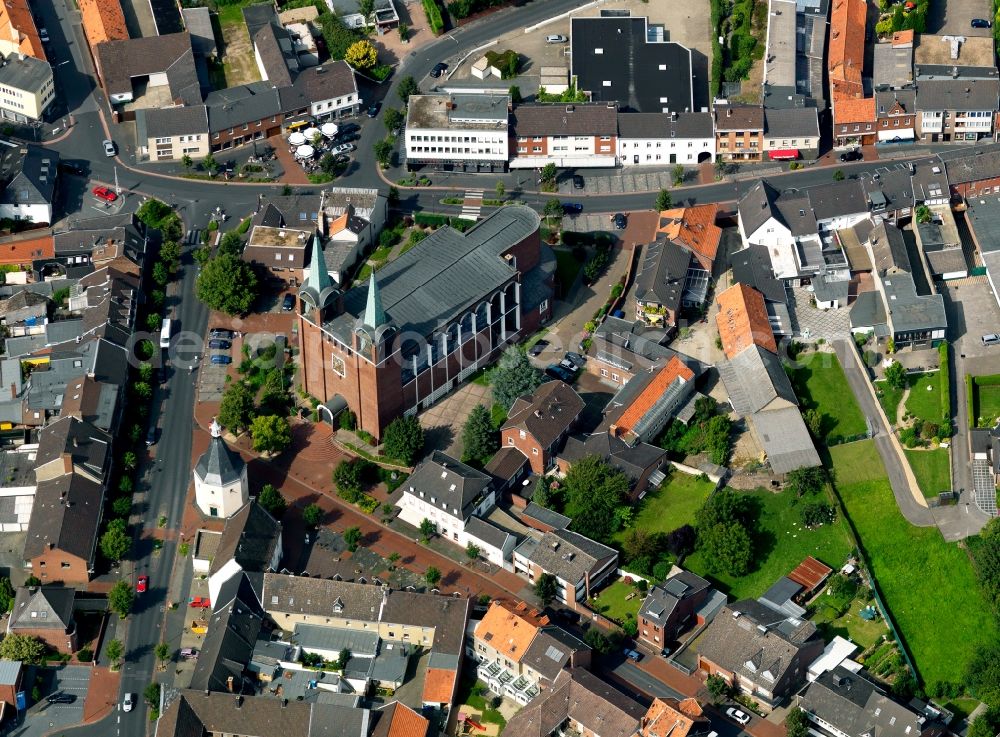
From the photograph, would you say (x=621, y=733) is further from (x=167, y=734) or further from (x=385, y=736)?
(x=167, y=734)

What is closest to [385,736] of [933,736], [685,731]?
[685,731]

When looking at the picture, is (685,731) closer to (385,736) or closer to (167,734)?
(385,736)

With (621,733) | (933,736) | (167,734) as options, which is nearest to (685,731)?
(621,733)

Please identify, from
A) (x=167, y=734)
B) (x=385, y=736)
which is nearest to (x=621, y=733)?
(x=385, y=736)

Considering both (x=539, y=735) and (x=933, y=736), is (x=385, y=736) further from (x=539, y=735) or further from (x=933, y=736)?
(x=933, y=736)

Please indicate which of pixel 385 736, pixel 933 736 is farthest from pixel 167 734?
pixel 933 736

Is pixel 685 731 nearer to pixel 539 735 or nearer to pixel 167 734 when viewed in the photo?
pixel 539 735
